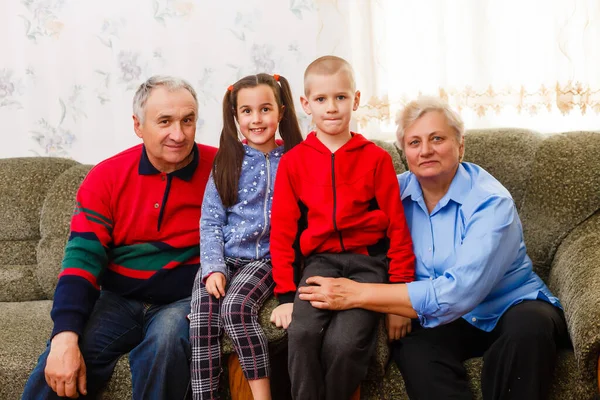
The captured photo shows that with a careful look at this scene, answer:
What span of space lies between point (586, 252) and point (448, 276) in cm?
46

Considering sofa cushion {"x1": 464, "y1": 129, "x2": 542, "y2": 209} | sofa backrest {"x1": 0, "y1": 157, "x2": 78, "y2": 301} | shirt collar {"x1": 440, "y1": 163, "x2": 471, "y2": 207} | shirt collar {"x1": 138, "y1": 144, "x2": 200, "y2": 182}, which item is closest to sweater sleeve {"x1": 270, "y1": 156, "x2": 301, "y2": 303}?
shirt collar {"x1": 138, "y1": 144, "x2": 200, "y2": 182}

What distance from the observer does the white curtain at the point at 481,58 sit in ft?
7.62

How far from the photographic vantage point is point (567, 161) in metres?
2.04

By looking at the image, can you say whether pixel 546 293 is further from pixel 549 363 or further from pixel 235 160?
pixel 235 160

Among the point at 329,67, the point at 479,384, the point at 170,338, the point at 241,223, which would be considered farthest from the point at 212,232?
A: the point at 479,384

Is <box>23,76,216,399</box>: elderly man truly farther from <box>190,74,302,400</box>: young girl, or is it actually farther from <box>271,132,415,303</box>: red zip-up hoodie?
<box>271,132,415,303</box>: red zip-up hoodie

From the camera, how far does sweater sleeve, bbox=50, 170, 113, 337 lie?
68.5 inches

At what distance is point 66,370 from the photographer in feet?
5.34

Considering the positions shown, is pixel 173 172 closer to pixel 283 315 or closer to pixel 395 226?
pixel 283 315

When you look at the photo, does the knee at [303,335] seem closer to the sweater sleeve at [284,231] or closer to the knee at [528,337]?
the sweater sleeve at [284,231]

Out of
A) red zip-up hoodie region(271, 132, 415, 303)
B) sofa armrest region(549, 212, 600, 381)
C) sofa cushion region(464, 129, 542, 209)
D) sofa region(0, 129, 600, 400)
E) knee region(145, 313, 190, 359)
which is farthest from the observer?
sofa cushion region(464, 129, 542, 209)

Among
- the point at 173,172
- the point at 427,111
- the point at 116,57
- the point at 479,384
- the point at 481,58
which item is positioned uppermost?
the point at 116,57

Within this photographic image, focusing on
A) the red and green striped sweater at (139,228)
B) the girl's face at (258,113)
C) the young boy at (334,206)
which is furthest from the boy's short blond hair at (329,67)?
the red and green striped sweater at (139,228)

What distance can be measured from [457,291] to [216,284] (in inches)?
26.3
